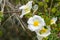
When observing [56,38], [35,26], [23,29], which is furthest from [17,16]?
[56,38]

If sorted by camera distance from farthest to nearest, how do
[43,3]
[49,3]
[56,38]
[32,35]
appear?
[49,3], [43,3], [56,38], [32,35]

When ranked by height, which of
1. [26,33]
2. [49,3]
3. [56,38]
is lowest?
[56,38]

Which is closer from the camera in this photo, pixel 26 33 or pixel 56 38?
pixel 26 33

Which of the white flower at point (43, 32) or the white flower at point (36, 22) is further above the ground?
the white flower at point (36, 22)

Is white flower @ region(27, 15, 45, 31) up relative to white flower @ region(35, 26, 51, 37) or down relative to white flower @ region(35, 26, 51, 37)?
up

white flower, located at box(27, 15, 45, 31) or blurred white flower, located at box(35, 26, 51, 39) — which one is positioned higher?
white flower, located at box(27, 15, 45, 31)

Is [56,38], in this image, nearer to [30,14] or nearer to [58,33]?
[58,33]

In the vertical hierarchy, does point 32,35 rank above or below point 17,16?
below

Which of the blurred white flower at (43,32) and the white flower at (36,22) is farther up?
the white flower at (36,22)
